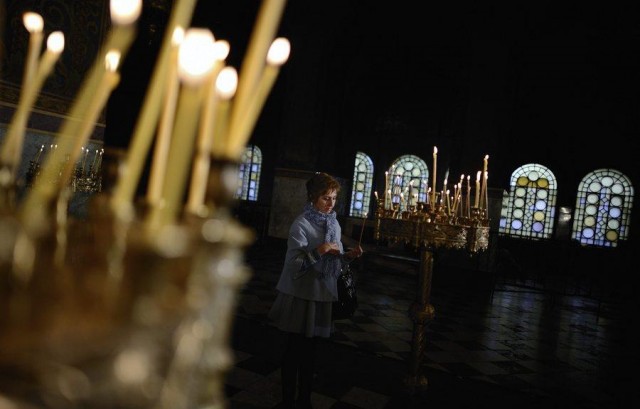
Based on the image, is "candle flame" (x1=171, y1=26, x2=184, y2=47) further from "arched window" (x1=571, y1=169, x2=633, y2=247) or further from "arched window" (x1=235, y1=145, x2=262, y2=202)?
"arched window" (x1=235, y1=145, x2=262, y2=202)

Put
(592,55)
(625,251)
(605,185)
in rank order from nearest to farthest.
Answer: (625,251) → (592,55) → (605,185)

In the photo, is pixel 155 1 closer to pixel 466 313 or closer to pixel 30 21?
pixel 30 21

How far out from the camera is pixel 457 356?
5.13 meters

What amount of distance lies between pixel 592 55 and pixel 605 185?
18.6ft

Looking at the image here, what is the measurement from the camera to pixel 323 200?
3.05 meters

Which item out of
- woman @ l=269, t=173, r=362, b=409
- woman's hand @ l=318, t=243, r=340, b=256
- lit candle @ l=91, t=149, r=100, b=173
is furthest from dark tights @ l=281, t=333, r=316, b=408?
lit candle @ l=91, t=149, r=100, b=173

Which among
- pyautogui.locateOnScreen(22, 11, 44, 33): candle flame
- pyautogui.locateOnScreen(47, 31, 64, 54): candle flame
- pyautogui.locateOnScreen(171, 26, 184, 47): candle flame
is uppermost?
pyautogui.locateOnScreen(22, 11, 44, 33): candle flame

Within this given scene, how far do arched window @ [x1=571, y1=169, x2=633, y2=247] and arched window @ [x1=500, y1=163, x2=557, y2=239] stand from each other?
1.14 metres

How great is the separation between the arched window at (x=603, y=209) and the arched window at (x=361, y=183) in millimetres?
10274

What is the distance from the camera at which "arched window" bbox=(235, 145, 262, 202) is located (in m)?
25.1

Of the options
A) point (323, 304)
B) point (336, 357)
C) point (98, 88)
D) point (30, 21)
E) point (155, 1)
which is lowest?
point (336, 357)

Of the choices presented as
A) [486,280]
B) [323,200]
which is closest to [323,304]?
[323,200]

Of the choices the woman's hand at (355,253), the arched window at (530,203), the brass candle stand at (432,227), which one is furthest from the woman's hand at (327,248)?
the arched window at (530,203)

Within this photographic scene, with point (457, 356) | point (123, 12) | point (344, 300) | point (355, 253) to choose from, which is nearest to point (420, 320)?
point (344, 300)
